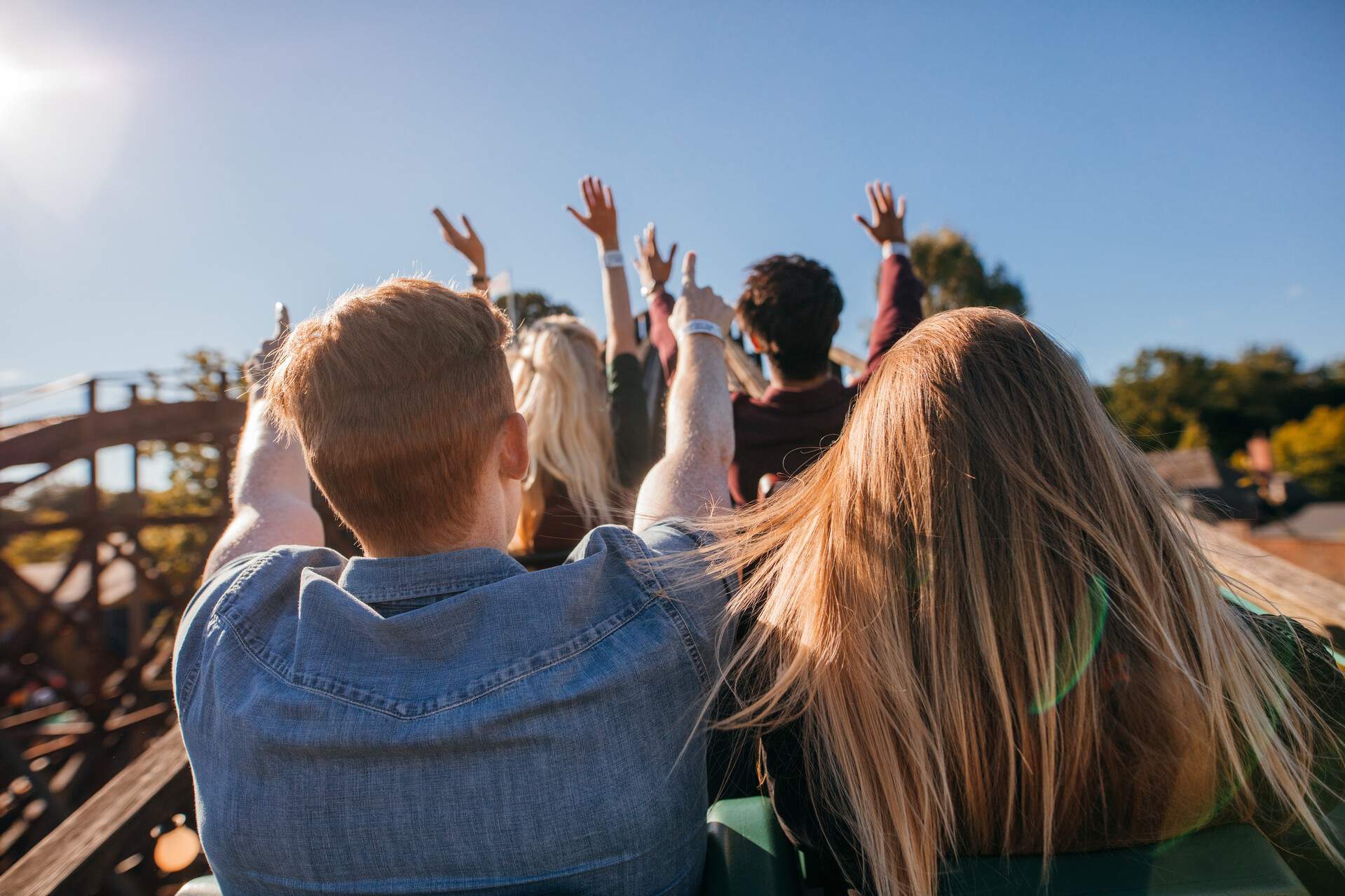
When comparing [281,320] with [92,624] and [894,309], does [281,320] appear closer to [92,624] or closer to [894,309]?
[894,309]

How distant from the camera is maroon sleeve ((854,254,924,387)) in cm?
213

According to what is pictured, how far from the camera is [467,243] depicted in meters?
2.77

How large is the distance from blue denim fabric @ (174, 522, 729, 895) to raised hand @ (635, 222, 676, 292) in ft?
6.12

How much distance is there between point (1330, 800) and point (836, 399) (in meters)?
1.36

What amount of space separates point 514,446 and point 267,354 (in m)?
0.91

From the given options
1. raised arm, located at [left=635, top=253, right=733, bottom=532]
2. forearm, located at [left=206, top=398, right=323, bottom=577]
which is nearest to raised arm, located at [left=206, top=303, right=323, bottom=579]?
forearm, located at [left=206, top=398, right=323, bottom=577]

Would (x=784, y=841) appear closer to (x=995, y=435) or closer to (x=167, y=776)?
(x=995, y=435)

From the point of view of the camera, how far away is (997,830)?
0.89 m

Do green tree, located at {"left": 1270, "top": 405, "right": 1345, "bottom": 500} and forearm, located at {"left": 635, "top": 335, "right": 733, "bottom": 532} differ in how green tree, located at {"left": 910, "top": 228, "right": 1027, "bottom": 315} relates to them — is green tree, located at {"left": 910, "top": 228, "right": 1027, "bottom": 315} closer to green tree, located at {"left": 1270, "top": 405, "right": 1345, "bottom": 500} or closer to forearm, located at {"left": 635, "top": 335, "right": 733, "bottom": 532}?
forearm, located at {"left": 635, "top": 335, "right": 733, "bottom": 532}

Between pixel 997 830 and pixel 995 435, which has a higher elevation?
pixel 995 435

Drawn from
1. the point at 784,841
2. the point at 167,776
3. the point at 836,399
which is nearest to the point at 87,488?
the point at 167,776

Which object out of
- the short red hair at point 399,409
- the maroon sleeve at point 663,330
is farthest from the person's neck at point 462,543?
the maroon sleeve at point 663,330

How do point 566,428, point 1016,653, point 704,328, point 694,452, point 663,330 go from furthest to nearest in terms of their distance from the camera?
1. point 663,330
2. point 566,428
3. point 704,328
4. point 694,452
5. point 1016,653

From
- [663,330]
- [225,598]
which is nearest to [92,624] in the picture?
[663,330]
